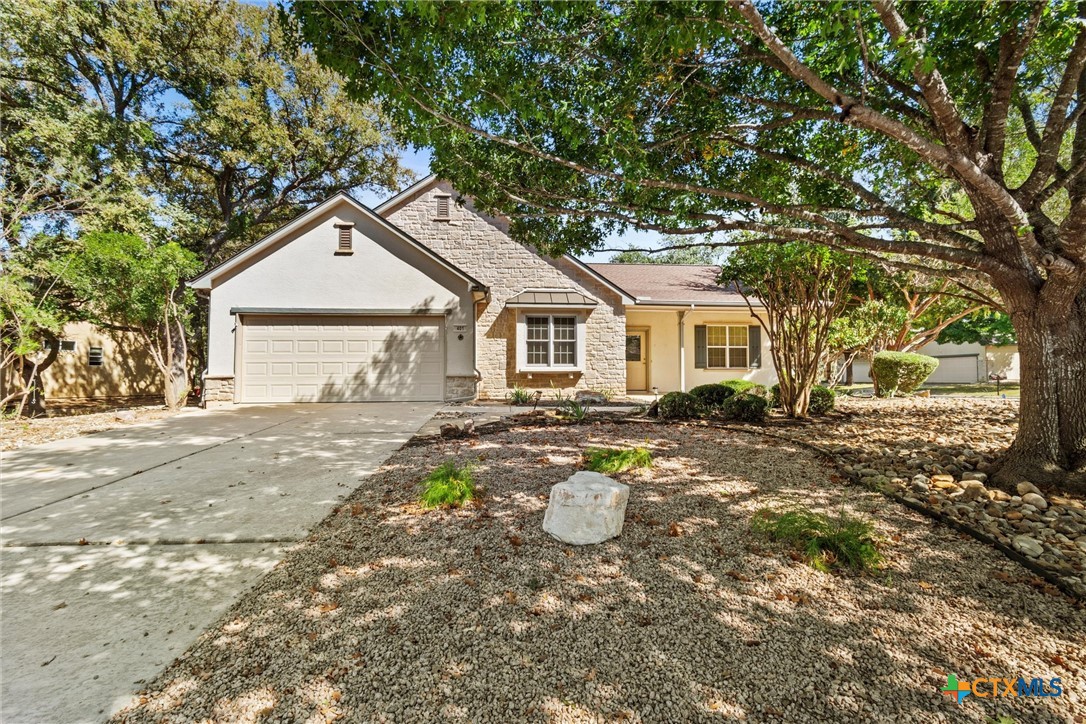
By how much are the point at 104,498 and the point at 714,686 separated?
536 cm

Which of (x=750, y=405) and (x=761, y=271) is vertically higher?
(x=761, y=271)

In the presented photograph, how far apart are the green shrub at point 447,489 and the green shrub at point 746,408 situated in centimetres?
512

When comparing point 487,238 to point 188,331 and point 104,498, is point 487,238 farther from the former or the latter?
point 104,498

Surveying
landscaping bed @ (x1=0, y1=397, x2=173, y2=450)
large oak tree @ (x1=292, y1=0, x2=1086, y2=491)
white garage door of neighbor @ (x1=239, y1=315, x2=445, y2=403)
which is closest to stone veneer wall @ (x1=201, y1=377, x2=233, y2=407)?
white garage door of neighbor @ (x1=239, y1=315, x2=445, y2=403)

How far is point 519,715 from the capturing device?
1753mm

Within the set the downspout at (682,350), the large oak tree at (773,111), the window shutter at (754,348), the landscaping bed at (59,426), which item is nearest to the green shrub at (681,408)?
the large oak tree at (773,111)

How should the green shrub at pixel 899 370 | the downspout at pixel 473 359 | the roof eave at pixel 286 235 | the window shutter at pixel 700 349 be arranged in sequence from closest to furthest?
the green shrub at pixel 899 370
the roof eave at pixel 286 235
the downspout at pixel 473 359
the window shutter at pixel 700 349

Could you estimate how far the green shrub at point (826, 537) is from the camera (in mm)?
2787

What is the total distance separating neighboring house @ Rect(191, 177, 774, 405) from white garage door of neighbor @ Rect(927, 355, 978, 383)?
14.4 m

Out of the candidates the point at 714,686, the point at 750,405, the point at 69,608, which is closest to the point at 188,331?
the point at 69,608

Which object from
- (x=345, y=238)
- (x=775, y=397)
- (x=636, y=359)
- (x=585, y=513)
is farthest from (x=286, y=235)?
(x=775, y=397)

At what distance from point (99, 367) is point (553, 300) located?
52.3ft

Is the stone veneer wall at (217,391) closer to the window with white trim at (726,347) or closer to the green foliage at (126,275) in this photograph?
the green foliage at (126,275)

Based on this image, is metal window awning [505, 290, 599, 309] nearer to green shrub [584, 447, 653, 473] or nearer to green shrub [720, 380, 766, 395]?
green shrub [720, 380, 766, 395]
